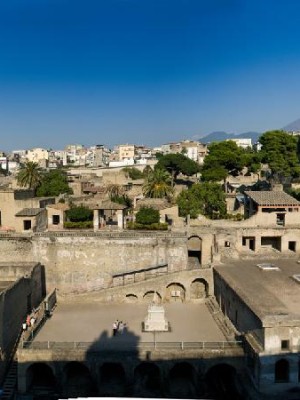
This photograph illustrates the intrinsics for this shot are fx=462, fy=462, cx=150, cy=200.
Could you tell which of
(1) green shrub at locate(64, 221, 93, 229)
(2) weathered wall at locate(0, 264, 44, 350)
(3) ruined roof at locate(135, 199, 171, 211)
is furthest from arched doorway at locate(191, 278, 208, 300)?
(2) weathered wall at locate(0, 264, 44, 350)

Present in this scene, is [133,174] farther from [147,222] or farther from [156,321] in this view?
[156,321]

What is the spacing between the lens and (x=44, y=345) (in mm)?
25906

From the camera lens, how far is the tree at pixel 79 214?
141 ft

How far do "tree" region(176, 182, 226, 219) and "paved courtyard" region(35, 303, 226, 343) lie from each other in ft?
43.9

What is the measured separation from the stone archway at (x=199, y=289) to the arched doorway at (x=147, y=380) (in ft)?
33.3

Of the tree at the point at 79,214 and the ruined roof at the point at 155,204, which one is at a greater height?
the ruined roof at the point at 155,204

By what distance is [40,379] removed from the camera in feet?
88.9

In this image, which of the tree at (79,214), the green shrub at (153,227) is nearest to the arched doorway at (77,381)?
the green shrub at (153,227)

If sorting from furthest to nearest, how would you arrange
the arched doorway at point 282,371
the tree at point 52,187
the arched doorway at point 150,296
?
the tree at point 52,187, the arched doorway at point 150,296, the arched doorway at point 282,371

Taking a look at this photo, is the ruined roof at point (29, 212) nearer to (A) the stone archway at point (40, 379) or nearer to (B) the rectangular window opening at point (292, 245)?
(A) the stone archway at point (40, 379)

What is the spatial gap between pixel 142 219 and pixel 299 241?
535 inches

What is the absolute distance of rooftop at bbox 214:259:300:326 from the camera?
23.6m

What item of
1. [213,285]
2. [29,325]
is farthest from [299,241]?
[29,325]

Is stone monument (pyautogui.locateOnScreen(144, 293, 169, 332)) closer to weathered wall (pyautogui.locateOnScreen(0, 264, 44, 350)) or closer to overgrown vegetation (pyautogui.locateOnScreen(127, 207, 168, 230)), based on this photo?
weathered wall (pyautogui.locateOnScreen(0, 264, 44, 350))
